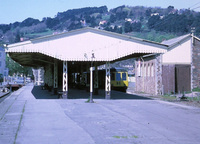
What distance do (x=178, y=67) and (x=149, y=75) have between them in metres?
3.72

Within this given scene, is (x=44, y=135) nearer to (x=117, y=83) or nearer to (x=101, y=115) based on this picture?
(x=101, y=115)

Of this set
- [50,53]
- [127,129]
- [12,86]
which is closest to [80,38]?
[50,53]

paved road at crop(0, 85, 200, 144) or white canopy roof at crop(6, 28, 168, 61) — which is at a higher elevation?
white canopy roof at crop(6, 28, 168, 61)


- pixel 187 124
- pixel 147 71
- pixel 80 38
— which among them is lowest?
pixel 187 124

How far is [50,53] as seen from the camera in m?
22.1

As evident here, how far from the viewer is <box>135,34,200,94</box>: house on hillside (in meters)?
31.5

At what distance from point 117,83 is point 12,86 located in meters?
18.2

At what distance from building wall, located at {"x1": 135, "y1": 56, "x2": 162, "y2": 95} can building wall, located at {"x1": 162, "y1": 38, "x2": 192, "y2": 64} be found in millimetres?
1122

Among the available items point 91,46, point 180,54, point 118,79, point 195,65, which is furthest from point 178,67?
point 91,46

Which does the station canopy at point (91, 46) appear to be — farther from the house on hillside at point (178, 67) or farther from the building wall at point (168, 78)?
the building wall at point (168, 78)

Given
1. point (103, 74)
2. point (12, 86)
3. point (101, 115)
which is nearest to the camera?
point (101, 115)

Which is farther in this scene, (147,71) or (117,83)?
(117,83)

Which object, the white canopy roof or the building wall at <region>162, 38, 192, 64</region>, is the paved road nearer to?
the white canopy roof

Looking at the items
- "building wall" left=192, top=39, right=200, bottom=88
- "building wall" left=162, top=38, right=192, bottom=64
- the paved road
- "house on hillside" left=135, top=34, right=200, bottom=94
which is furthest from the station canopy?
"building wall" left=192, top=39, right=200, bottom=88
